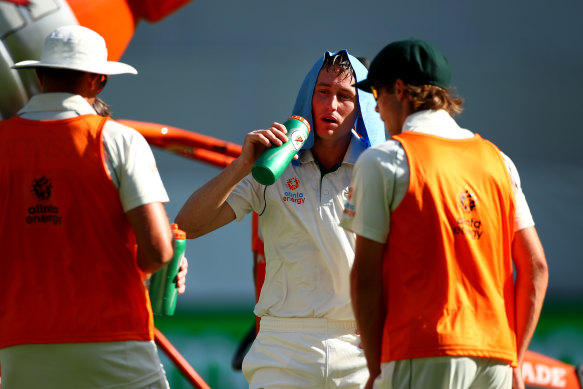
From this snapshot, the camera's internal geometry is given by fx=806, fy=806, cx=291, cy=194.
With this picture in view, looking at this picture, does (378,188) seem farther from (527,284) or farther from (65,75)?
(65,75)

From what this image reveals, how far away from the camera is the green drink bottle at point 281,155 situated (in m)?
2.46

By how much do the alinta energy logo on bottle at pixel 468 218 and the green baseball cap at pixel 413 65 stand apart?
1.05 feet

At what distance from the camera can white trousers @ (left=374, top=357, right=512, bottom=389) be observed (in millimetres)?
1902

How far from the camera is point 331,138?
2.87 metres

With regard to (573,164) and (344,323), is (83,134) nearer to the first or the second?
(344,323)

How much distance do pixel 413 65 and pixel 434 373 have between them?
0.78 meters

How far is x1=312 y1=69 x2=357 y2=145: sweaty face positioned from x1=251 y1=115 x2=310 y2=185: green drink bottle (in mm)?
169

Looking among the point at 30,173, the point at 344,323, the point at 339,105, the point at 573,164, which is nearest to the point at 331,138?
the point at 339,105

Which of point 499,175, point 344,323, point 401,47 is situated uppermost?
point 401,47

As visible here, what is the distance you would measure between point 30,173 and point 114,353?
0.52 m

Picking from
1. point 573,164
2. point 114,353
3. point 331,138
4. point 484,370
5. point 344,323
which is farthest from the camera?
point 573,164

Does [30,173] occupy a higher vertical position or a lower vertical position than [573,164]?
higher

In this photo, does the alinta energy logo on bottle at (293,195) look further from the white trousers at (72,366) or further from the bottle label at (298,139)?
the white trousers at (72,366)

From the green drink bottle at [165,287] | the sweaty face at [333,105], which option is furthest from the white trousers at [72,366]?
the sweaty face at [333,105]
